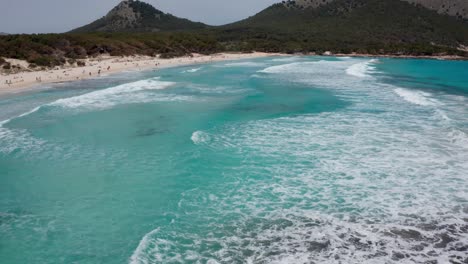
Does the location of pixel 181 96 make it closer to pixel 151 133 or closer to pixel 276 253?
pixel 151 133

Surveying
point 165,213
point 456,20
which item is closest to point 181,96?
point 165,213

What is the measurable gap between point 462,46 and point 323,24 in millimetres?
42824

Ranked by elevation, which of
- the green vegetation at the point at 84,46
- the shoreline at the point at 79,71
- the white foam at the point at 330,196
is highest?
the green vegetation at the point at 84,46

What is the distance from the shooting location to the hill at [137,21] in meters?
146

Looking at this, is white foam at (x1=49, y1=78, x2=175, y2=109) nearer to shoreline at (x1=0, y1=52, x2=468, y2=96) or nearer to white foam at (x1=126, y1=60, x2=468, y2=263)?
shoreline at (x1=0, y1=52, x2=468, y2=96)

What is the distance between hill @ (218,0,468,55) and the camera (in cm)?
9744

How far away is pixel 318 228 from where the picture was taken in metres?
9.29

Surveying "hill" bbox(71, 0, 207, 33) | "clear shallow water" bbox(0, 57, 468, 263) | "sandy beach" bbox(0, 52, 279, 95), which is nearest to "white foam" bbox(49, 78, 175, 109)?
"clear shallow water" bbox(0, 57, 468, 263)

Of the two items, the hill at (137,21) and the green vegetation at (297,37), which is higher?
the hill at (137,21)

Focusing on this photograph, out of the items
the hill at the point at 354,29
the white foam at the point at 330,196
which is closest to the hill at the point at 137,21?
the hill at the point at 354,29

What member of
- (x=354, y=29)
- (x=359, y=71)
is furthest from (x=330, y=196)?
(x=354, y=29)

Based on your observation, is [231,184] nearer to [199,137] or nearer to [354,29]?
[199,137]

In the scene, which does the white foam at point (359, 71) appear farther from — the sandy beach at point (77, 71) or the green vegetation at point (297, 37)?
the green vegetation at point (297, 37)

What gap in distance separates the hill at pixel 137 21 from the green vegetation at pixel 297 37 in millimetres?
1745
